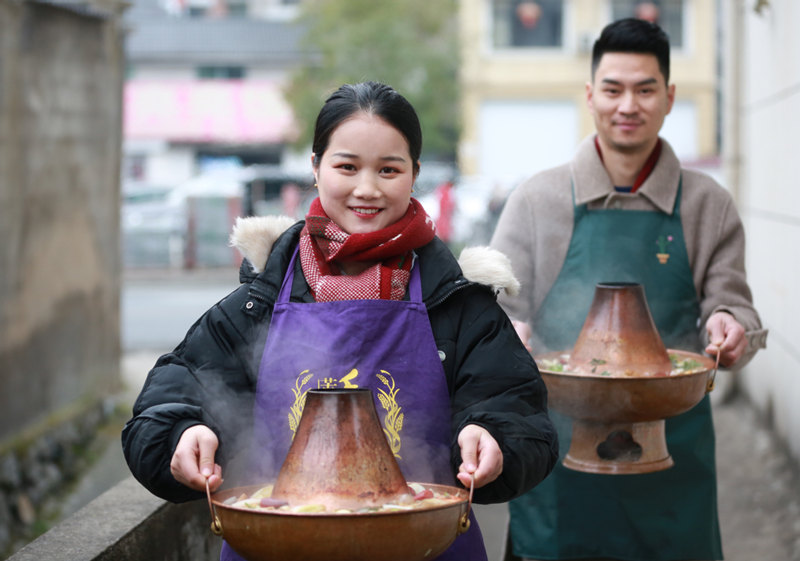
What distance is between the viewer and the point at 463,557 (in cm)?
268

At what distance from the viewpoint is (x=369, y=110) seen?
264 cm

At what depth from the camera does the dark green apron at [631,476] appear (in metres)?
4.06

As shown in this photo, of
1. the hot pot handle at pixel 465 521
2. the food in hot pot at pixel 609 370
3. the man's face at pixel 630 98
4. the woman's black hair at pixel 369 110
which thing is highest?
the man's face at pixel 630 98

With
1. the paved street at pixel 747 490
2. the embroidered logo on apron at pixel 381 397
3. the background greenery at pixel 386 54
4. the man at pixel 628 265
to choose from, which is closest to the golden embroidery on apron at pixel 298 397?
the embroidered logo on apron at pixel 381 397

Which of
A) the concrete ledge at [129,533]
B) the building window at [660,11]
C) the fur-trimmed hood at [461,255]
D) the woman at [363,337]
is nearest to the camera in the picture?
the woman at [363,337]

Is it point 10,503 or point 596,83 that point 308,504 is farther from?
point 10,503

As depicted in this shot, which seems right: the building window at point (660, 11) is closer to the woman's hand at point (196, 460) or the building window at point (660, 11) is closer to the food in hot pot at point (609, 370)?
the food in hot pot at point (609, 370)

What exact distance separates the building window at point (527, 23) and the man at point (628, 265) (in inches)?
1255

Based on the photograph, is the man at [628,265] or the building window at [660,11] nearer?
the man at [628,265]

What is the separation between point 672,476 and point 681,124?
32344 mm

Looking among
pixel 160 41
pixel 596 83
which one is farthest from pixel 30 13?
pixel 160 41

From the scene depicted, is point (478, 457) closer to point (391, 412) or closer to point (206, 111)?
point (391, 412)

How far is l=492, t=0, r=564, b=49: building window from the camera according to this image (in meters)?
35.1

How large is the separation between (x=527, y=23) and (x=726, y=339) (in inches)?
1294
